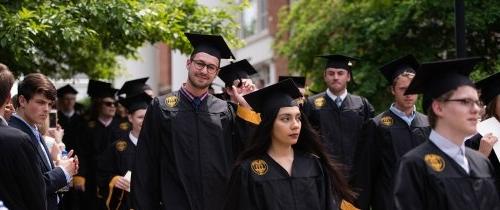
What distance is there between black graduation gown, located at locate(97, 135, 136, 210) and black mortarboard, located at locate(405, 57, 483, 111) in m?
5.46

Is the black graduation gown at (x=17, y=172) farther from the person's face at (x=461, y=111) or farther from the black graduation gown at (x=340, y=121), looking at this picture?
the black graduation gown at (x=340, y=121)

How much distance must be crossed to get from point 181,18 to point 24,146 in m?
7.27

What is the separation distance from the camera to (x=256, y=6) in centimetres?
2816

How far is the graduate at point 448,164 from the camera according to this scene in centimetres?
548

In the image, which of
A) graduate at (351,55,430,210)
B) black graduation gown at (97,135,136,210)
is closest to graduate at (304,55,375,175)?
graduate at (351,55,430,210)

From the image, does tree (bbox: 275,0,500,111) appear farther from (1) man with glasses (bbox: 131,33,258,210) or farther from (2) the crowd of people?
(1) man with glasses (bbox: 131,33,258,210)

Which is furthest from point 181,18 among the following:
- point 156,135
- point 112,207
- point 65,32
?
point 156,135

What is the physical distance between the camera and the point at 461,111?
18.2 feet

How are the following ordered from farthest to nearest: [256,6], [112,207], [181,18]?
[256,6] < [181,18] < [112,207]

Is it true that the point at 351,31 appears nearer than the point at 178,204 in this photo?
No

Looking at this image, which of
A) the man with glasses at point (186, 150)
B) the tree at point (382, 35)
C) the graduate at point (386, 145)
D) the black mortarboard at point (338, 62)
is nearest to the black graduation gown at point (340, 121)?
the black mortarboard at point (338, 62)

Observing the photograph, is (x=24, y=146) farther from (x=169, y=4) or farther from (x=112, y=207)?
(x=169, y=4)

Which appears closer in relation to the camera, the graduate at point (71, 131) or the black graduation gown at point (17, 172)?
the black graduation gown at point (17, 172)

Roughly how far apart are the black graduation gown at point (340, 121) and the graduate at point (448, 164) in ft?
15.5
